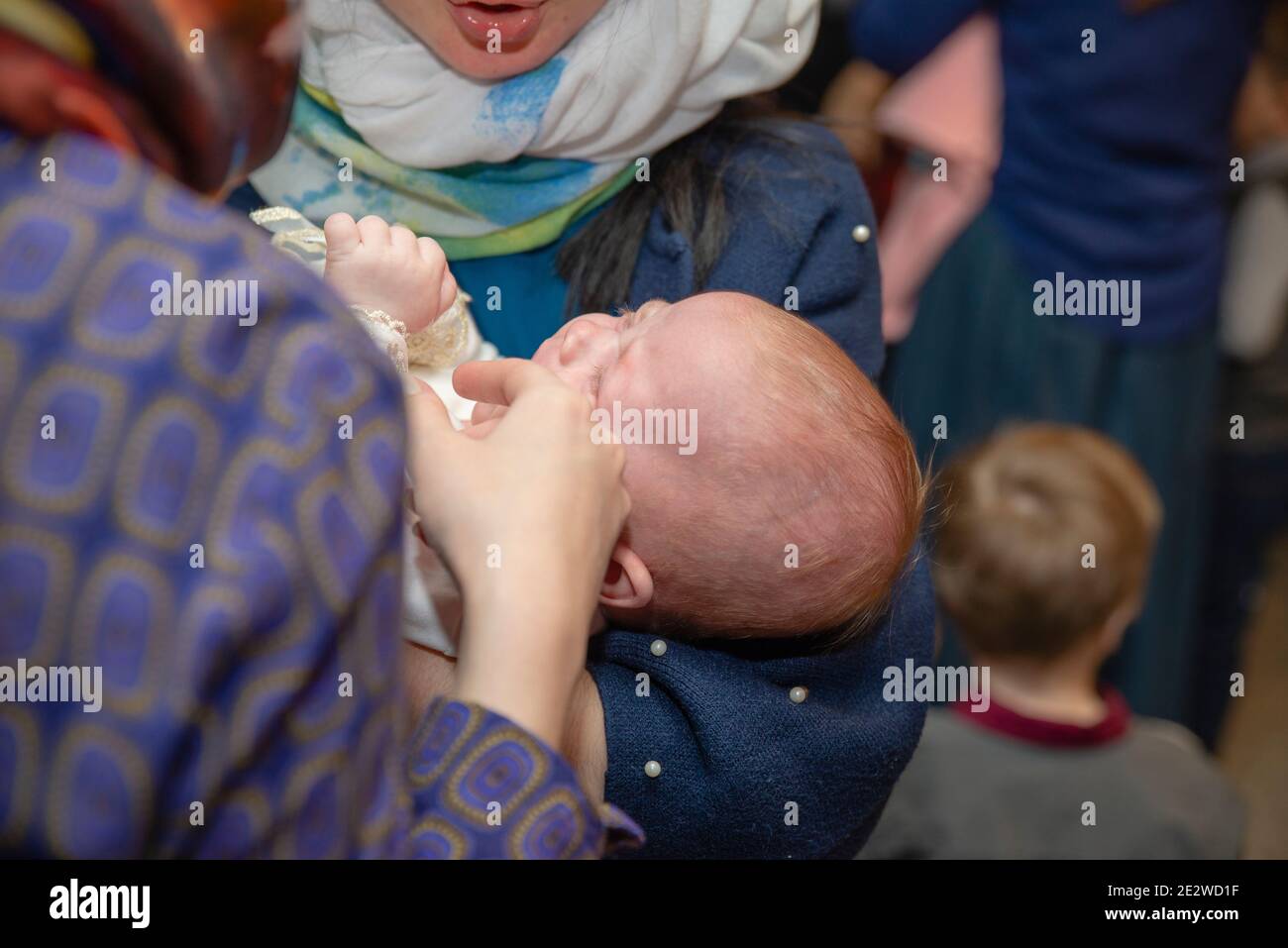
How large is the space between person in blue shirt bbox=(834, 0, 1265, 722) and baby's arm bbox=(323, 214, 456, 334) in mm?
857

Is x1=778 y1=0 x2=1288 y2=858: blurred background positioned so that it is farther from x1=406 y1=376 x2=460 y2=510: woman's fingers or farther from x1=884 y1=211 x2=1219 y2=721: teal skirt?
x1=406 y1=376 x2=460 y2=510: woman's fingers

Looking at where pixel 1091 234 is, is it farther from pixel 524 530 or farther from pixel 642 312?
pixel 524 530

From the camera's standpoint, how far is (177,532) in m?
0.49

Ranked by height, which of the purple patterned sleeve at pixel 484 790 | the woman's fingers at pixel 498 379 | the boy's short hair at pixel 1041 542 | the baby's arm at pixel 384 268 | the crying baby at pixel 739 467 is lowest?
the boy's short hair at pixel 1041 542

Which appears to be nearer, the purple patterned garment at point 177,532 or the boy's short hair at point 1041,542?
the purple patterned garment at point 177,532

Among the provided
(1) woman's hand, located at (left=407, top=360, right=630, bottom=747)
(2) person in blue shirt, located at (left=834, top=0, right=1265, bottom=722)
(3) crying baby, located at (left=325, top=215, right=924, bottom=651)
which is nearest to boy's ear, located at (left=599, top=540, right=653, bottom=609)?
(3) crying baby, located at (left=325, top=215, right=924, bottom=651)

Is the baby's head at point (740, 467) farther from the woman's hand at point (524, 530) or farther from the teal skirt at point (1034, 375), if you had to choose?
the teal skirt at point (1034, 375)

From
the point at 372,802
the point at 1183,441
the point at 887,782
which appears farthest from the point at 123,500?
the point at 1183,441

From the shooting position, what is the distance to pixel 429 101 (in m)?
0.88

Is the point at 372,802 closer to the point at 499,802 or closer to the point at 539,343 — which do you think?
the point at 499,802

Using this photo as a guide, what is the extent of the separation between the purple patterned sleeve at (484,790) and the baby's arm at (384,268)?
0.30 metres

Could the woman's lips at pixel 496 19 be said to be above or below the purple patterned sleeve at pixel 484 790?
above

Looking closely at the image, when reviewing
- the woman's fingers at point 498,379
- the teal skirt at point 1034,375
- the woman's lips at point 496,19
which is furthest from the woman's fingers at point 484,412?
the teal skirt at point 1034,375

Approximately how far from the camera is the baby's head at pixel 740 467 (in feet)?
2.96
